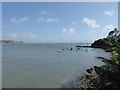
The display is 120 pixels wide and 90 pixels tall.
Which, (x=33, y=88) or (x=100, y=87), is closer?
(x=100, y=87)

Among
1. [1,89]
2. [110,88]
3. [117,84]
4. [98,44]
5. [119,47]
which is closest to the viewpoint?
[117,84]

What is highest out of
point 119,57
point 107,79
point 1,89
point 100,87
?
point 119,57

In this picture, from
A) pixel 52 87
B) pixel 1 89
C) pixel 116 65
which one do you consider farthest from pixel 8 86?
pixel 116 65

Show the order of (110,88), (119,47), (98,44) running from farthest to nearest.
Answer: (98,44) → (119,47) → (110,88)

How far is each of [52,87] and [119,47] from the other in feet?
13.5

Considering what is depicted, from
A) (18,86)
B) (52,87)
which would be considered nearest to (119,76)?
(52,87)

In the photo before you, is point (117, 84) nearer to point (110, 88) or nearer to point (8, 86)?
point (110, 88)

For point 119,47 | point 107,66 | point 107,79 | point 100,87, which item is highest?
point 119,47

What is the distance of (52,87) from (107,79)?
12.3 feet

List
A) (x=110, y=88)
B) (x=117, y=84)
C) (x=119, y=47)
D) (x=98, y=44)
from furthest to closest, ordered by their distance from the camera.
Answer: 1. (x=98, y=44)
2. (x=119, y=47)
3. (x=110, y=88)
4. (x=117, y=84)

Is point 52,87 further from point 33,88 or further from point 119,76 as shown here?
point 119,76

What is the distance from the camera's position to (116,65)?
4684 millimetres

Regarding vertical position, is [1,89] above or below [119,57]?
below

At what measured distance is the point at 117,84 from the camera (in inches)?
167
